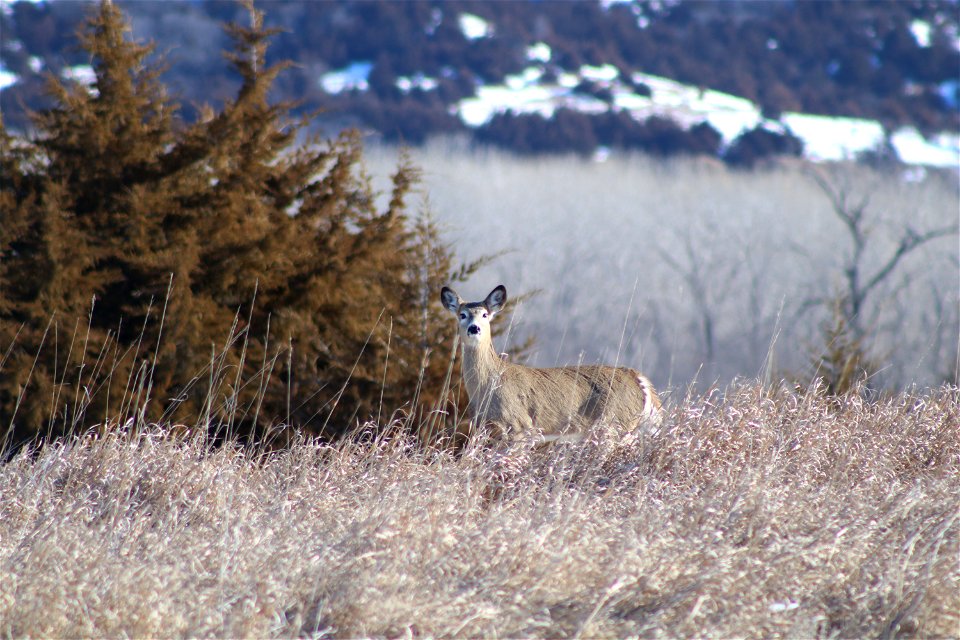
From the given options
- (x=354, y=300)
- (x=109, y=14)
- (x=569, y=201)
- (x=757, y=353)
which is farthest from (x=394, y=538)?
(x=569, y=201)

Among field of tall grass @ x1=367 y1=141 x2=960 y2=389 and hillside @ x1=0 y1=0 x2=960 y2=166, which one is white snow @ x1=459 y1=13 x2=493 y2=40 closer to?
hillside @ x1=0 y1=0 x2=960 y2=166

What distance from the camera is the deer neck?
24.2ft

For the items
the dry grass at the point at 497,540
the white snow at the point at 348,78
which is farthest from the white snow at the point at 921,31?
the dry grass at the point at 497,540

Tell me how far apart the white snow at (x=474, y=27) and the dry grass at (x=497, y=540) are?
4055cm

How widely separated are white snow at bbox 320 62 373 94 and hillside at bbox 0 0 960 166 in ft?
0.27

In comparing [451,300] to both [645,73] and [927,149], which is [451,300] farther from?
[927,149]

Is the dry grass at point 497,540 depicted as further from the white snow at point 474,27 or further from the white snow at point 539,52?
the white snow at point 474,27

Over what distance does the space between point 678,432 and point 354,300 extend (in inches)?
174

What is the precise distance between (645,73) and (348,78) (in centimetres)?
1254

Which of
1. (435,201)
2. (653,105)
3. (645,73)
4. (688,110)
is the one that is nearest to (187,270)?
(435,201)

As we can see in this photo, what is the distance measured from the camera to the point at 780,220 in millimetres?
49344

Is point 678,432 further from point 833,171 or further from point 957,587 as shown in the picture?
point 833,171

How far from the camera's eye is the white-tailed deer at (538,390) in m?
7.23

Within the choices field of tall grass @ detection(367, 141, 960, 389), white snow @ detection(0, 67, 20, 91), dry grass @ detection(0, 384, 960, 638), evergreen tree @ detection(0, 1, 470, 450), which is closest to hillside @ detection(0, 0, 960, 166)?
field of tall grass @ detection(367, 141, 960, 389)
